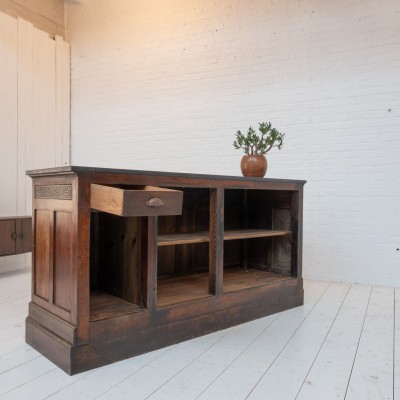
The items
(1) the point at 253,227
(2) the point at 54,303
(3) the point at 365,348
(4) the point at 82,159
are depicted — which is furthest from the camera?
(4) the point at 82,159

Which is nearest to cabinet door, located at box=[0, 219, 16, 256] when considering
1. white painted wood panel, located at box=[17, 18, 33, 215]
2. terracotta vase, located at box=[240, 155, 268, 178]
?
white painted wood panel, located at box=[17, 18, 33, 215]

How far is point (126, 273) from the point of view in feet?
6.98

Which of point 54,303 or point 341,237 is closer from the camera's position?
point 54,303

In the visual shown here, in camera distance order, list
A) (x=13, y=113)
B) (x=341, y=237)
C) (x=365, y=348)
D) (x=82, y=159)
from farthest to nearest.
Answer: (x=82, y=159), (x=13, y=113), (x=341, y=237), (x=365, y=348)

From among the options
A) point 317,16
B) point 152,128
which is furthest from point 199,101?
point 317,16

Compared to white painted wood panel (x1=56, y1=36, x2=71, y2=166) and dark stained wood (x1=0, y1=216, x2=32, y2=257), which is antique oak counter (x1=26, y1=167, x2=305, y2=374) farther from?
white painted wood panel (x1=56, y1=36, x2=71, y2=166)

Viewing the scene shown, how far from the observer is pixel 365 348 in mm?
2072

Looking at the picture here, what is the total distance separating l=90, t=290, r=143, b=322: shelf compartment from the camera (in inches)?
74.8

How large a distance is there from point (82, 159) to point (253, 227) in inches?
115

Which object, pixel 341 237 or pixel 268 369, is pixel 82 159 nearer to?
pixel 341 237

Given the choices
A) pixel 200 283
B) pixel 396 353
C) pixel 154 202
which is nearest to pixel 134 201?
pixel 154 202

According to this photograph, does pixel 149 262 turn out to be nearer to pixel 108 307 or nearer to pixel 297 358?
pixel 108 307

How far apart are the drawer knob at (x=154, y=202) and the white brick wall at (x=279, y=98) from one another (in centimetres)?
254

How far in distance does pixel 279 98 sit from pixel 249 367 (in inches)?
115
